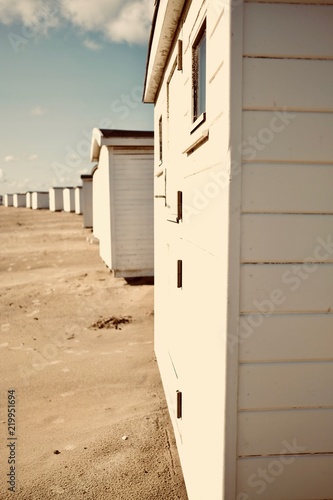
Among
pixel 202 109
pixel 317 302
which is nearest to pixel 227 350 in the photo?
pixel 317 302

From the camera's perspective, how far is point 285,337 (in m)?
2.31

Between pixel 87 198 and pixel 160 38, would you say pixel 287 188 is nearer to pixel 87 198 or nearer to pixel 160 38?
pixel 160 38

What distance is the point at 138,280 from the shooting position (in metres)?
13.7

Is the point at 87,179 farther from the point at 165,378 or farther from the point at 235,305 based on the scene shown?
the point at 235,305

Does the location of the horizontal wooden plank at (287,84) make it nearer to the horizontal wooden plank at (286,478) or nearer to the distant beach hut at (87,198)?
the horizontal wooden plank at (286,478)

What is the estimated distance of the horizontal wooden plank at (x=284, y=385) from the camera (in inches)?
91.7

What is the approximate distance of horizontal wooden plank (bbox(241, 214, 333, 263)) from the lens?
2215mm

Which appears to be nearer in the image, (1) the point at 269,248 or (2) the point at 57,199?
(1) the point at 269,248

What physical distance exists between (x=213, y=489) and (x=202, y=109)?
3.00 metres

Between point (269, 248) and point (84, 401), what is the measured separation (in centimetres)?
459

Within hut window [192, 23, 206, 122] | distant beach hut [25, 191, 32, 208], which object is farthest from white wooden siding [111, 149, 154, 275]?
distant beach hut [25, 191, 32, 208]

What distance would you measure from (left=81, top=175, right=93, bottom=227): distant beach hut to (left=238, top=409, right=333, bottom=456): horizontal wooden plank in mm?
27488

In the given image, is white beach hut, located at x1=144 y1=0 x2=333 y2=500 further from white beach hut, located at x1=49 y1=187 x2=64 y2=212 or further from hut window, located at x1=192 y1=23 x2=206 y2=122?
white beach hut, located at x1=49 y1=187 x2=64 y2=212

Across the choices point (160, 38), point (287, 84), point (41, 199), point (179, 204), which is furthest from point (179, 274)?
point (41, 199)
